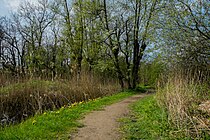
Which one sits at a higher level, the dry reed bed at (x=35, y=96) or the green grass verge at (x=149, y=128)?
the dry reed bed at (x=35, y=96)

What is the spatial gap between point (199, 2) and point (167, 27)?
143 centimetres

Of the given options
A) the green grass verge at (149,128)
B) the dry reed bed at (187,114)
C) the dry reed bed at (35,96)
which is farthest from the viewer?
the dry reed bed at (35,96)

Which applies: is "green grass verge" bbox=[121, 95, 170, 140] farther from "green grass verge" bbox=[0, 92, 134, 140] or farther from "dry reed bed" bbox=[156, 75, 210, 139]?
"green grass verge" bbox=[0, 92, 134, 140]

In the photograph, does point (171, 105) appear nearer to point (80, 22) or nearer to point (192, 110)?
point (192, 110)

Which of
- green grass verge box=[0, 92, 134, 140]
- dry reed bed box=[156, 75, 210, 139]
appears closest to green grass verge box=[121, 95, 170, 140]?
dry reed bed box=[156, 75, 210, 139]

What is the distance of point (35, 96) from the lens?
10781mm

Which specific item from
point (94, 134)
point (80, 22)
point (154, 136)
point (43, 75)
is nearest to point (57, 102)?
point (43, 75)

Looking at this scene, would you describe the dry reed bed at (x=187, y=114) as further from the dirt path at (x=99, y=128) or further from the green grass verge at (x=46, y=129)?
the green grass verge at (x=46, y=129)

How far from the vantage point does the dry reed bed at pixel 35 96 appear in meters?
10.8

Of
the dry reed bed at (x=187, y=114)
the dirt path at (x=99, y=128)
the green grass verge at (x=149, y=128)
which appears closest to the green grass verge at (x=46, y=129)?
the dirt path at (x=99, y=128)

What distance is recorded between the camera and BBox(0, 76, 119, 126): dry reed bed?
1077 cm

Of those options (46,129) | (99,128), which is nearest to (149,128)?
(99,128)

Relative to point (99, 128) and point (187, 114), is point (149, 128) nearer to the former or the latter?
point (187, 114)

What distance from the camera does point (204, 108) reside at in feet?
19.8
